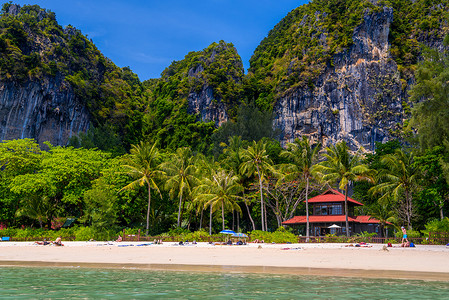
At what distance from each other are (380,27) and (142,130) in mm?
73961

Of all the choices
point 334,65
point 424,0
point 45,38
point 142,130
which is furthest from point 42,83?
point 424,0

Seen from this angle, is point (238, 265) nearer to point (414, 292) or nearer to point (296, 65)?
point (414, 292)

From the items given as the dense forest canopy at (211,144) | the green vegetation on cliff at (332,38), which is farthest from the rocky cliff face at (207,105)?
the green vegetation on cliff at (332,38)

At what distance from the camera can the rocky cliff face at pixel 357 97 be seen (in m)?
95.0

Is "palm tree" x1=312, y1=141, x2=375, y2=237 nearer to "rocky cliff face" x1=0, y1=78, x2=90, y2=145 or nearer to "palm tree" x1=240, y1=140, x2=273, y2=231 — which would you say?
"palm tree" x1=240, y1=140, x2=273, y2=231

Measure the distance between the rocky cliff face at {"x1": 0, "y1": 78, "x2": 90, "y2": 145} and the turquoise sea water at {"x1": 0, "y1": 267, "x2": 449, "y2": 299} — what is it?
78.6 meters

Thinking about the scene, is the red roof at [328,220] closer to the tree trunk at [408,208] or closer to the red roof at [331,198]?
the red roof at [331,198]

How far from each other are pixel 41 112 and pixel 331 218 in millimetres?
71717

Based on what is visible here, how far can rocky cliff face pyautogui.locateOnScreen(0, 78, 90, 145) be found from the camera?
83125 millimetres

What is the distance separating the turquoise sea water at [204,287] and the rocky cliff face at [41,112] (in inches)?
3096

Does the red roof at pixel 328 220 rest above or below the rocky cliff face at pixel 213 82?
below

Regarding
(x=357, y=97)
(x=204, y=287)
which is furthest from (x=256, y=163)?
(x=357, y=97)

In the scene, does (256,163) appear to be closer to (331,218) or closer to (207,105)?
(331,218)

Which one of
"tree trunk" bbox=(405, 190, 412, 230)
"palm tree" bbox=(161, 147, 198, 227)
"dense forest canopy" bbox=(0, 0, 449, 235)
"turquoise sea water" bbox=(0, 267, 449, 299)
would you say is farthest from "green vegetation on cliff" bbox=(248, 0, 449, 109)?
"turquoise sea water" bbox=(0, 267, 449, 299)
